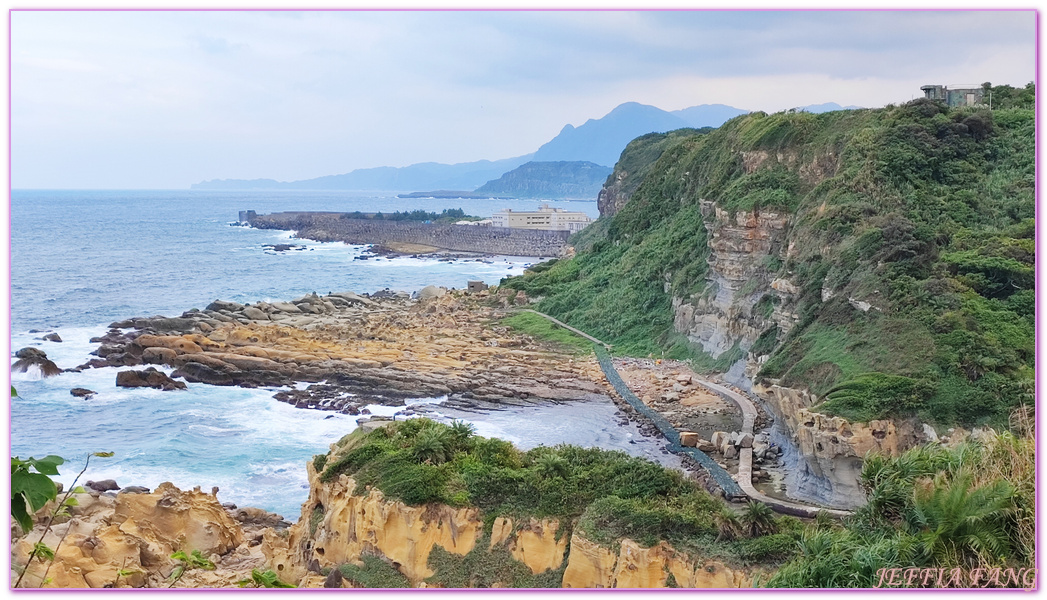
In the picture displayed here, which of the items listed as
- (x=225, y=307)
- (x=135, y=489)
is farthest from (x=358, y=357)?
(x=225, y=307)

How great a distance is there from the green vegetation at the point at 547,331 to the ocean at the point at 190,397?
814 centimetres

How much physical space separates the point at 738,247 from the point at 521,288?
16392 mm

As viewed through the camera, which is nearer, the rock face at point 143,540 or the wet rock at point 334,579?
the wet rock at point 334,579

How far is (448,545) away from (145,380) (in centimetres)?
2139

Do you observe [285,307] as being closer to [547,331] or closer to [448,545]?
[547,331]

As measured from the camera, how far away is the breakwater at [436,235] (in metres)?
79.2

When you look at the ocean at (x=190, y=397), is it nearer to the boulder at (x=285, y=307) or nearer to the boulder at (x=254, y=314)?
the boulder at (x=254, y=314)

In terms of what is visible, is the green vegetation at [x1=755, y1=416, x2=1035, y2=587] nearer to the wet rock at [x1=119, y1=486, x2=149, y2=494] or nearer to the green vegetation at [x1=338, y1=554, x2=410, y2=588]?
the green vegetation at [x1=338, y1=554, x2=410, y2=588]

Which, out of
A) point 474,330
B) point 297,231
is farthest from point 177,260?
point 474,330

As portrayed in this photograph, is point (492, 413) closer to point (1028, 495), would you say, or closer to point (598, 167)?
point (1028, 495)

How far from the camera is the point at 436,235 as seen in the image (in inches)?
3455

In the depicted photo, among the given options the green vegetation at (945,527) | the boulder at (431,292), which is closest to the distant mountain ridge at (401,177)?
the boulder at (431,292)

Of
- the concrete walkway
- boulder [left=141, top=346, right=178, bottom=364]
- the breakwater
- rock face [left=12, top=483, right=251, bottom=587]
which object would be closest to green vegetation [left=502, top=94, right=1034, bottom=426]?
the concrete walkway

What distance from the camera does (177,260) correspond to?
75.3 meters
